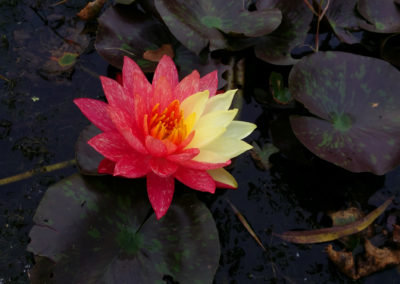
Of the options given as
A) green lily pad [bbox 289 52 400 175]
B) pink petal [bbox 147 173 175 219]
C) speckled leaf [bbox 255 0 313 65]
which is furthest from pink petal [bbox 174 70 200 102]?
speckled leaf [bbox 255 0 313 65]

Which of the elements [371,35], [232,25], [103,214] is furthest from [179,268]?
[371,35]

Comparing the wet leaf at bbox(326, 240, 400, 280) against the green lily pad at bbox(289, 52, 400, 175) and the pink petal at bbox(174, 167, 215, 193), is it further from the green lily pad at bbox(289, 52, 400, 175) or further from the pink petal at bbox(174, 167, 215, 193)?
the pink petal at bbox(174, 167, 215, 193)

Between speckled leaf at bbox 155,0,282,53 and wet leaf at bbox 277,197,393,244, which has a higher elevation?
speckled leaf at bbox 155,0,282,53

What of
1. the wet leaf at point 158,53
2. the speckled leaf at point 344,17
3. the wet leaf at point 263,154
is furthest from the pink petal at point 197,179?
the speckled leaf at point 344,17

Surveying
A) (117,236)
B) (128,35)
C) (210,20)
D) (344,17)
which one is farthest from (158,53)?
(344,17)

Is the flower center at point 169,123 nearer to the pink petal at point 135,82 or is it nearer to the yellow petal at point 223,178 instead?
the pink petal at point 135,82

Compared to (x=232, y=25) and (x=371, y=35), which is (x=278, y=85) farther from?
(x=371, y=35)

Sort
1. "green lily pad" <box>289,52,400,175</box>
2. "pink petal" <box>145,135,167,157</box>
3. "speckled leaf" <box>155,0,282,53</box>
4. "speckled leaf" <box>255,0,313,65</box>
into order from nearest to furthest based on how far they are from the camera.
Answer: "pink petal" <box>145,135,167,157</box>
"green lily pad" <box>289,52,400,175</box>
"speckled leaf" <box>155,0,282,53</box>
"speckled leaf" <box>255,0,313,65</box>
